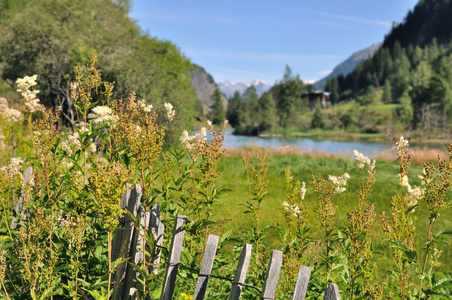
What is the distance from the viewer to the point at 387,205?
7949 mm

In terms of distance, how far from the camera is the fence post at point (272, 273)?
160cm

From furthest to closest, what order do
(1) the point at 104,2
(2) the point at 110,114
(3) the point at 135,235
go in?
1. (1) the point at 104,2
2. (2) the point at 110,114
3. (3) the point at 135,235

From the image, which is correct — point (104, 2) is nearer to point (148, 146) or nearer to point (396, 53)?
point (148, 146)

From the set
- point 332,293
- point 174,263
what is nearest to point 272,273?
point 332,293

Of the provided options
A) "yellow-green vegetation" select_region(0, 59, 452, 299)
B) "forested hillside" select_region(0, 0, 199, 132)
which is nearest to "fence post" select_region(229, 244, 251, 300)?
"yellow-green vegetation" select_region(0, 59, 452, 299)

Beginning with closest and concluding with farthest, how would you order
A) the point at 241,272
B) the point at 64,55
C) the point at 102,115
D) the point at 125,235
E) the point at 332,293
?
the point at 332,293 < the point at 241,272 < the point at 125,235 < the point at 102,115 < the point at 64,55

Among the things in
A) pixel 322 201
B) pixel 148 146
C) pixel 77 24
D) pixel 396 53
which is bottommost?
pixel 322 201

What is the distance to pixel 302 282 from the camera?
1.54 meters

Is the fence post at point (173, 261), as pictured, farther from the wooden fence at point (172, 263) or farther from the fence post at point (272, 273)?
the fence post at point (272, 273)

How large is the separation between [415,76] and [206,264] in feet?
283

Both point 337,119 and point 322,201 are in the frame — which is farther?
point 337,119

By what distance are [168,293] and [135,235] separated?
498 mm

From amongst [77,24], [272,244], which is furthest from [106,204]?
[77,24]

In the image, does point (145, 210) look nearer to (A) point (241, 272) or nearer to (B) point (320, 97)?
(A) point (241, 272)
